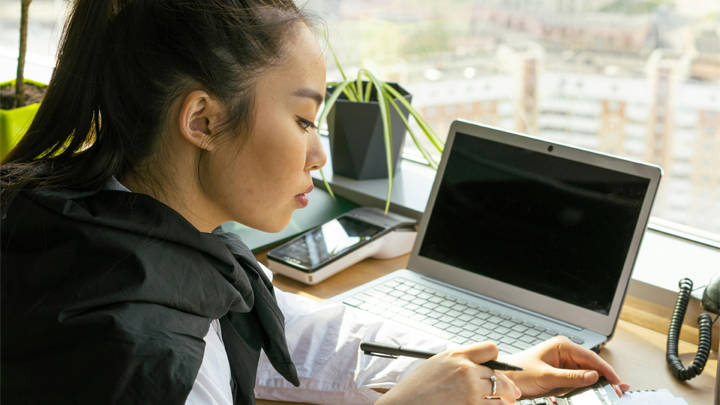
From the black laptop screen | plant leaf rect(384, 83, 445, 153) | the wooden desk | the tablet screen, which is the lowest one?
the wooden desk

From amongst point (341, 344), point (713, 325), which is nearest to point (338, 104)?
point (341, 344)

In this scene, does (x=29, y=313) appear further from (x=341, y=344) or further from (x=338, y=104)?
(x=338, y=104)

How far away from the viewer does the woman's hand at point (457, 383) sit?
772mm

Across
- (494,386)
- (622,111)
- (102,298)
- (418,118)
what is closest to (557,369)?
(494,386)

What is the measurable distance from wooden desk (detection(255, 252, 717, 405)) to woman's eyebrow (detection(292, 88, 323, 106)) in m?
0.47

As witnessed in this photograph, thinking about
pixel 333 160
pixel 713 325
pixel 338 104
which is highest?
pixel 338 104

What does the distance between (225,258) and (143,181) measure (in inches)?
5.2

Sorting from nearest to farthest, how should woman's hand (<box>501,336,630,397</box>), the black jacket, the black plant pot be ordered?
the black jacket < woman's hand (<box>501,336,630,397</box>) < the black plant pot

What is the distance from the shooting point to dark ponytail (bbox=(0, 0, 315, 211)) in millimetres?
663

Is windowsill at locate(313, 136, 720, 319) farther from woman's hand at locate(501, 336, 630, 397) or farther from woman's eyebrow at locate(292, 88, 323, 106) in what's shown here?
woman's eyebrow at locate(292, 88, 323, 106)

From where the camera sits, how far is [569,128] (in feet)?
6.05

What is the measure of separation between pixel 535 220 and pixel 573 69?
89 centimetres

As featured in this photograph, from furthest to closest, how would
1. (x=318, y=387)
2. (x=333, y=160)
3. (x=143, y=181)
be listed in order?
(x=333, y=160), (x=318, y=387), (x=143, y=181)

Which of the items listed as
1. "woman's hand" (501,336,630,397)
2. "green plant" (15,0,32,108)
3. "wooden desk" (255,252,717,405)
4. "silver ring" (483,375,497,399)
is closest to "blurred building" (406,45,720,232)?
"wooden desk" (255,252,717,405)
